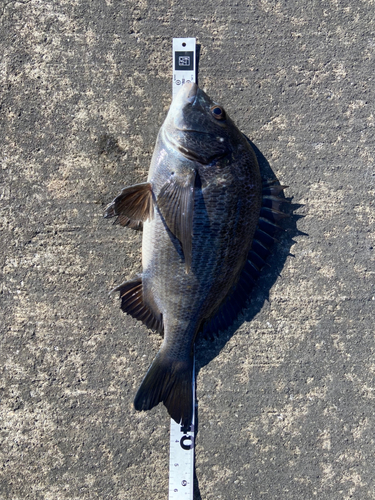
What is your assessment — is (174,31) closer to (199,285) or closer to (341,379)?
(199,285)

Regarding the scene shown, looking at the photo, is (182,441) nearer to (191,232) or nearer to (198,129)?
(191,232)

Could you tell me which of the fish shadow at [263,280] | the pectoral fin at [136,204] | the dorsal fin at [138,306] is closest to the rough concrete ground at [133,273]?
the fish shadow at [263,280]

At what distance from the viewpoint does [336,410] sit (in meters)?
2.30

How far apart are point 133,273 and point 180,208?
669mm

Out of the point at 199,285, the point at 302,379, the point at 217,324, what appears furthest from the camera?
the point at 302,379

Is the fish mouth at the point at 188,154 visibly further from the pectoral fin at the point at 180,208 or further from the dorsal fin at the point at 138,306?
the dorsal fin at the point at 138,306

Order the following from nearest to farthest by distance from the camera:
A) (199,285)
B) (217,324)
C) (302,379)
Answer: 1. (199,285)
2. (217,324)
3. (302,379)

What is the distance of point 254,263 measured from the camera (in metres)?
2.14

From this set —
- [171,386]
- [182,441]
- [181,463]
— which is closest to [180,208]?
[171,386]

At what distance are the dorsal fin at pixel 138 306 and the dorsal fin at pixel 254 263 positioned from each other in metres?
0.32

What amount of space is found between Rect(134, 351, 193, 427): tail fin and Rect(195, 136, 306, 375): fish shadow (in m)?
0.22

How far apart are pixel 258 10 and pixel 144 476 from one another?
3.34 meters

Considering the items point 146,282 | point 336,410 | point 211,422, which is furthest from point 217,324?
point 336,410

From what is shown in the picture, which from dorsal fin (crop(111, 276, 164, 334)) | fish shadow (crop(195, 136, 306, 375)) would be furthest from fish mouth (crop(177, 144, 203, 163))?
dorsal fin (crop(111, 276, 164, 334))
